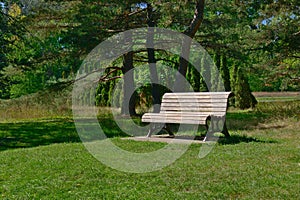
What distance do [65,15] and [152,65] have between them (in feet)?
11.7

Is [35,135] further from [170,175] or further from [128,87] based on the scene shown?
[170,175]

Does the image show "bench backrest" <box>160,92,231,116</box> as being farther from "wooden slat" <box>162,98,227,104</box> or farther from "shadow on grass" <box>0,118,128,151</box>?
"shadow on grass" <box>0,118,128,151</box>

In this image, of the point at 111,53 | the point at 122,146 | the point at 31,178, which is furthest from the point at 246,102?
the point at 31,178

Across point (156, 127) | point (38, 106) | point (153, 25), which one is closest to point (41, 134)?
point (156, 127)

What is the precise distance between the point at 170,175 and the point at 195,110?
352 cm

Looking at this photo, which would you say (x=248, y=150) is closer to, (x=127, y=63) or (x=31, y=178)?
(x=31, y=178)

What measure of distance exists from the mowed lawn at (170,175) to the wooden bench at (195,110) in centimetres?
51

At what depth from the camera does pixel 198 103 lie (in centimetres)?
810

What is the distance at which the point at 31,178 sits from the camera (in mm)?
4910

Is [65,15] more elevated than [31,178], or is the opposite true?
[65,15]

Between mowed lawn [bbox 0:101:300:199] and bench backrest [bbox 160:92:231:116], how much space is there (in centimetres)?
69

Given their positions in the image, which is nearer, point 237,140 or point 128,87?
point 237,140

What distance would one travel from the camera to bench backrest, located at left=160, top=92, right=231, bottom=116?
7719mm

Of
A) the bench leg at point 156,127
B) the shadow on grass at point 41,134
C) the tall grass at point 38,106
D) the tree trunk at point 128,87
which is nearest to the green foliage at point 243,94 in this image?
the tree trunk at point 128,87
